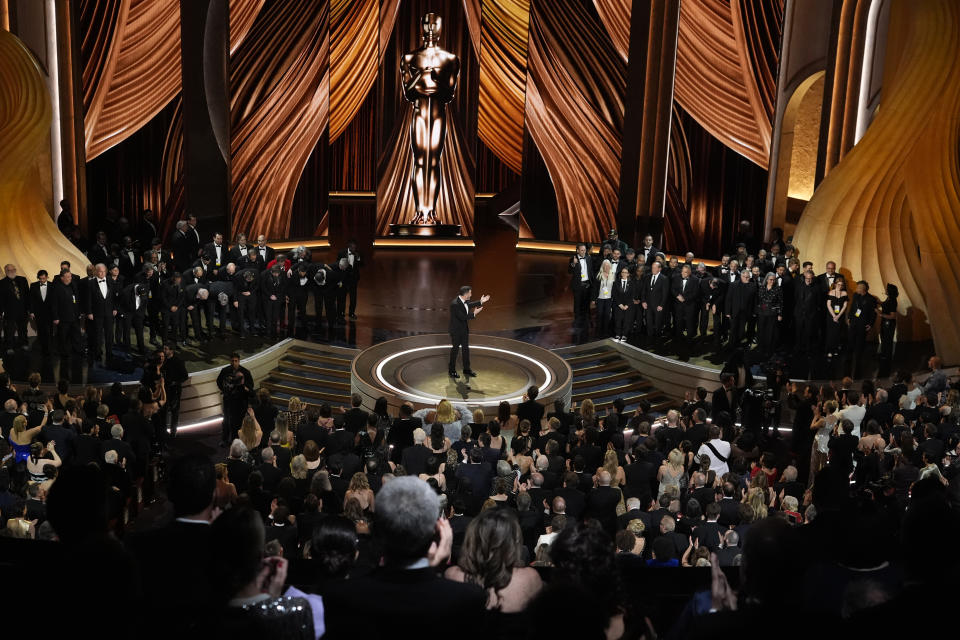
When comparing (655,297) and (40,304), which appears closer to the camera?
(40,304)

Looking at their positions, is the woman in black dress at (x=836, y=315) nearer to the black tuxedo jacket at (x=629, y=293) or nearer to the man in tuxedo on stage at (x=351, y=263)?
the black tuxedo jacket at (x=629, y=293)

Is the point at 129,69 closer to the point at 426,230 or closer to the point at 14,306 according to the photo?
the point at 14,306

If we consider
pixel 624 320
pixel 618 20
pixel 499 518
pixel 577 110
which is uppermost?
pixel 618 20

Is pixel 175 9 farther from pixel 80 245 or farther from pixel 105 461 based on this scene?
pixel 105 461

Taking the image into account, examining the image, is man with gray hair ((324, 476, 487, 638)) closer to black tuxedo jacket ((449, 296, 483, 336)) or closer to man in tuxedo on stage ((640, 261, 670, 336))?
black tuxedo jacket ((449, 296, 483, 336))


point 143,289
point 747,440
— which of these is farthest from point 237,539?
point 143,289

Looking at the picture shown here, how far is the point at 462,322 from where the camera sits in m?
12.9

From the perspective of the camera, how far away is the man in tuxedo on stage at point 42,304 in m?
12.6

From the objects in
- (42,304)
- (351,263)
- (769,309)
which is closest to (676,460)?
(769,309)

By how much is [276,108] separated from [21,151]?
6275 millimetres

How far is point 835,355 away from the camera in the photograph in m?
13.8

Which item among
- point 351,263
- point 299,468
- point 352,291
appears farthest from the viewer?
point 352,291

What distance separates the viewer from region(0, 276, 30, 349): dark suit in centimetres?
1270

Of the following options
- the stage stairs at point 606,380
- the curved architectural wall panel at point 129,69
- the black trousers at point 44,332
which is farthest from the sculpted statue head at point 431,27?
the black trousers at point 44,332
